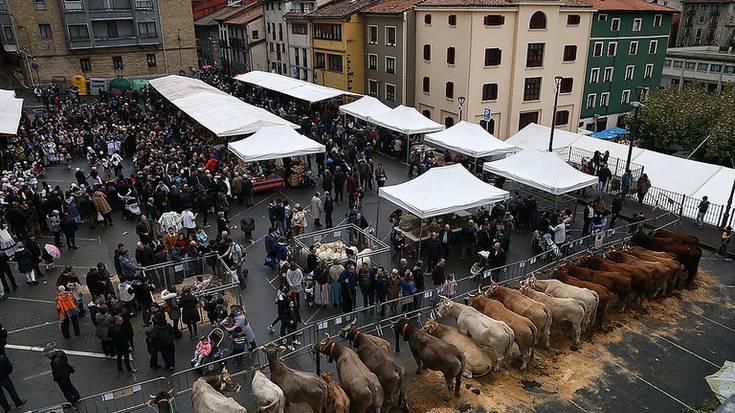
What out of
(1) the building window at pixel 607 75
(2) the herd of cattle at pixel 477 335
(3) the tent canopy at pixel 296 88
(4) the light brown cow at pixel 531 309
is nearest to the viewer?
(2) the herd of cattle at pixel 477 335

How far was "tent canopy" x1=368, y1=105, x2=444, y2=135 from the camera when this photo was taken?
26.2 meters

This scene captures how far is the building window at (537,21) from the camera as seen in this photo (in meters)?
33.8

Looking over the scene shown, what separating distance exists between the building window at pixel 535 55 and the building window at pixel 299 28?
21.0 metres

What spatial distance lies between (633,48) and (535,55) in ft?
44.0

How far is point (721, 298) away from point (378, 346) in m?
10.6

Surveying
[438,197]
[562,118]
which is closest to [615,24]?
[562,118]

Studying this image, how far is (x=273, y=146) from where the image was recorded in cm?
2181

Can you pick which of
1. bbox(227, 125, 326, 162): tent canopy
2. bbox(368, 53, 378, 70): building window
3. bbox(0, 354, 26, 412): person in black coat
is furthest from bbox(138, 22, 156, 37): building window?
bbox(0, 354, 26, 412): person in black coat

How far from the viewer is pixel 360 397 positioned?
32.3 ft

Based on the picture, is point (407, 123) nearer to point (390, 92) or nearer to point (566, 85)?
point (390, 92)

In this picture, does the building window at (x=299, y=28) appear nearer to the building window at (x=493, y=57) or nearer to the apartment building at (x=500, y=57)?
the apartment building at (x=500, y=57)

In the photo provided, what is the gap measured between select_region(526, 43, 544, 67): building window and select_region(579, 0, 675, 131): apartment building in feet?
24.8

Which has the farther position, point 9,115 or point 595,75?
point 595,75

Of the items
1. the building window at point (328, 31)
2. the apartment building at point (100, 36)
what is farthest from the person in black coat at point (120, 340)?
the apartment building at point (100, 36)
